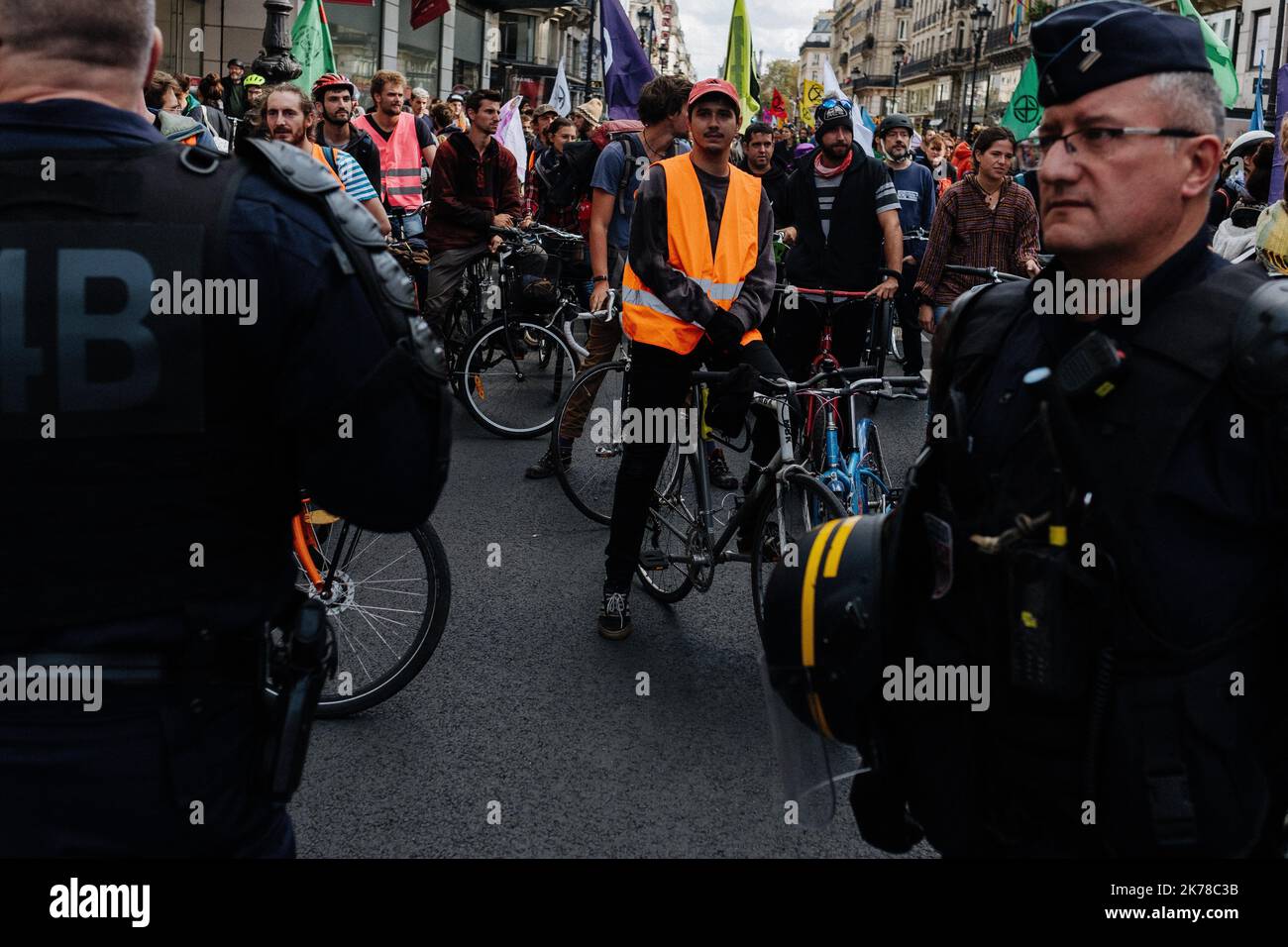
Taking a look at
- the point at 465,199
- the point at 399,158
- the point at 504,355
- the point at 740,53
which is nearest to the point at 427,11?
the point at 740,53

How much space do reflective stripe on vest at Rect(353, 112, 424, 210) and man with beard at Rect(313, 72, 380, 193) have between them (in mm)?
1132

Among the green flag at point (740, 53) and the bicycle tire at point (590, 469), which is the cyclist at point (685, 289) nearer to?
the bicycle tire at point (590, 469)

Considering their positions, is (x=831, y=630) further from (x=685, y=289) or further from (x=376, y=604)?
(x=685, y=289)

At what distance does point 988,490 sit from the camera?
A: 195cm

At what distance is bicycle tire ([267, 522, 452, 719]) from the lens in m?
4.40

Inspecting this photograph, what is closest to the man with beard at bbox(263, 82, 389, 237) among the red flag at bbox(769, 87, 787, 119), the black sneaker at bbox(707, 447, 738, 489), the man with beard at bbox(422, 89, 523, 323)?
the man with beard at bbox(422, 89, 523, 323)


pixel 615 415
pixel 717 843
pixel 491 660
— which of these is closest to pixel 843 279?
pixel 615 415

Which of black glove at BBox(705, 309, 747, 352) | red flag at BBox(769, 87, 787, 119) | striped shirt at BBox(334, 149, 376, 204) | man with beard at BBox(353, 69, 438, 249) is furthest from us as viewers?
red flag at BBox(769, 87, 787, 119)

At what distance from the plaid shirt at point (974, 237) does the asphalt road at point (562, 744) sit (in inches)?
120
